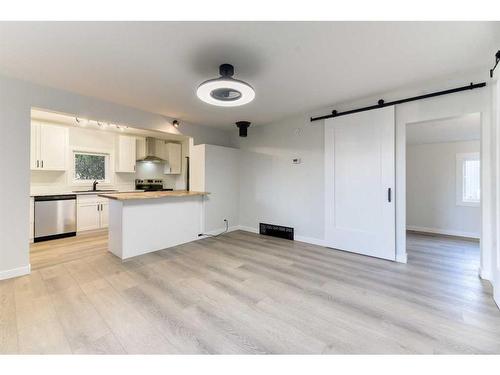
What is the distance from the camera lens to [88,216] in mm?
4602

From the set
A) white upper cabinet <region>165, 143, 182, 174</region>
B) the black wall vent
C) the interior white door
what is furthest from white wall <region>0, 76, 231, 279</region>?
the interior white door

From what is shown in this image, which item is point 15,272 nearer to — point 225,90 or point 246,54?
point 225,90

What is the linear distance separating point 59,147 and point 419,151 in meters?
8.15

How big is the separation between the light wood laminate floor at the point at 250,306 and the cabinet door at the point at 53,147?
2.50m

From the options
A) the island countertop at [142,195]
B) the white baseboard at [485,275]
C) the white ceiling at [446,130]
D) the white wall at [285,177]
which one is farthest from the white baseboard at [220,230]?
the white baseboard at [485,275]

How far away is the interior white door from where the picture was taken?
120 inches

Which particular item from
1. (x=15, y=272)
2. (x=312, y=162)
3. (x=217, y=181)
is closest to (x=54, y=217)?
(x=15, y=272)

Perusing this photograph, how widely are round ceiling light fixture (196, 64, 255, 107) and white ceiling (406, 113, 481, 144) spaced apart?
277 centimetres

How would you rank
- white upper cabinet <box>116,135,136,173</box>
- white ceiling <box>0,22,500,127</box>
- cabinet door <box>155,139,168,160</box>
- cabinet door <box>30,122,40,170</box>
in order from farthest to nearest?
1. cabinet door <box>155,139,168,160</box>
2. white upper cabinet <box>116,135,136,173</box>
3. cabinet door <box>30,122,40,170</box>
4. white ceiling <box>0,22,500,127</box>

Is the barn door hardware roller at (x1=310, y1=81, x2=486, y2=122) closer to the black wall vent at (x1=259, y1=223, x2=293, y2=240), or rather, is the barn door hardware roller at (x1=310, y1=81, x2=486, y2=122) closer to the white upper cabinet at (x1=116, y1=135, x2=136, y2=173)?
the black wall vent at (x1=259, y1=223, x2=293, y2=240)

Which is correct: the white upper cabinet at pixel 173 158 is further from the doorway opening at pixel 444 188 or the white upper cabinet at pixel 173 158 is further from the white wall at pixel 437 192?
Result: the white wall at pixel 437 192

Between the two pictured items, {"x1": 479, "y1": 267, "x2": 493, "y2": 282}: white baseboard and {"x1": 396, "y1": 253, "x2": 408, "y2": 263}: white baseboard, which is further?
{"x1": 396, "y1": 253, "x2": 408, "y2": 263}: white baseboard

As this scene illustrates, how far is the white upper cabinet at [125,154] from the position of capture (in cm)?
533
